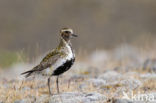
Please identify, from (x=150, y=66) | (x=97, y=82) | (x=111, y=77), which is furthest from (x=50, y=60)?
(x=150, y=66)

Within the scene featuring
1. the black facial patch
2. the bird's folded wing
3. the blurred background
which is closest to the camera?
the black facial patch

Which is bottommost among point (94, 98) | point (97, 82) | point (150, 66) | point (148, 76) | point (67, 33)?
point (94, 98)

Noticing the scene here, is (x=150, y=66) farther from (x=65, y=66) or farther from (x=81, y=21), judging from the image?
(x=81, y=21)

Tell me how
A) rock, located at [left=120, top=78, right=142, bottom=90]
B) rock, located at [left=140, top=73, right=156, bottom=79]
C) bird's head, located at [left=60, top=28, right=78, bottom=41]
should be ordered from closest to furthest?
1. bird's head, located at [left=60, top=28, right=78, bottom=41]
2. rock, located at [left=120, top=78, right=142, bottom=90]
3. rock, located at [left=140, top=73, right=156, bottom=79]

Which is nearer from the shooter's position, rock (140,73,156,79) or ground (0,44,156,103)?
ground (0,44,156,103)

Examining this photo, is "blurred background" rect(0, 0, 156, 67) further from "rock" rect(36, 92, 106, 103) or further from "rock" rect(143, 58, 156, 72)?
→ "rock" rect(36, 92, 106, 103)

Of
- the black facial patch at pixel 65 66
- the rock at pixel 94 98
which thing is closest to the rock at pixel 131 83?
the rock at pixel 94 98

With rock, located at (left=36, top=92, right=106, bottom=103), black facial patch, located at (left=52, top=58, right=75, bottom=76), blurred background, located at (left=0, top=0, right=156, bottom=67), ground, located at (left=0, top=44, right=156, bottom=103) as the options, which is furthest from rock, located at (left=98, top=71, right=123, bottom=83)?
blurred background, located at (left=0, top=0, right=156, bottom=67)

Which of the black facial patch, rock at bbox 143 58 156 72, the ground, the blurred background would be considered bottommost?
the ground

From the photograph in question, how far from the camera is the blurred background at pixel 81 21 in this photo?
124 feet

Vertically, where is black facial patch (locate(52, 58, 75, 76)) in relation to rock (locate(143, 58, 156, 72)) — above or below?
below

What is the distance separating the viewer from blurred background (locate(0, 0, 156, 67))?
37906 mm

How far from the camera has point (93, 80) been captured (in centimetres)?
1479

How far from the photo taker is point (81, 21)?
41.3 meters
